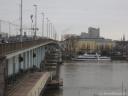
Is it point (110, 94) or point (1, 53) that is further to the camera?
point (110, 94)

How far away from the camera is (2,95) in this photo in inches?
562

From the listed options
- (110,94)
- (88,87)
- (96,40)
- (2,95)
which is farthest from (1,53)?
(96,40)

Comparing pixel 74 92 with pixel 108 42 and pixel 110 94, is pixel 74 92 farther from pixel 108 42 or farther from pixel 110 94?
pixel 108 42

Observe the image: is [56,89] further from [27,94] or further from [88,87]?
[27,94]

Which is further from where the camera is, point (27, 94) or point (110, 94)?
point (110, 94)

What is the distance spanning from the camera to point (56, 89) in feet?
103

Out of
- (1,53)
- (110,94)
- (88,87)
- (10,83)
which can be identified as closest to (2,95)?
(1,53)

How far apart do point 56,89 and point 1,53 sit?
672 inches

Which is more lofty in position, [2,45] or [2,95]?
[2,45]

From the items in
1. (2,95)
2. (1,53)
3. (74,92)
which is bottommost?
(74,92)

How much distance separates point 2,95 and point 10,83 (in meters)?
6.92

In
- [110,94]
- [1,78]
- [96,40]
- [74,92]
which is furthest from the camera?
[96,40]

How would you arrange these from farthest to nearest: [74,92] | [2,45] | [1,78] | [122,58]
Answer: [122,58] < [74,92] < [2,45] < [1,78]

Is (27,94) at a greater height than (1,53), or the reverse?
(1,53)
